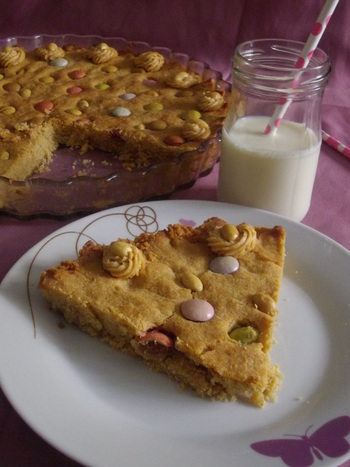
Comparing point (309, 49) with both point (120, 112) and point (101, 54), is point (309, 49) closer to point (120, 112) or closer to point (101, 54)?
point (120, 112)

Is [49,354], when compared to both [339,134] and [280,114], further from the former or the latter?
[339,134]

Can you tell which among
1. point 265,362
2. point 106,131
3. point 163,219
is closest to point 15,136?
point 106,131

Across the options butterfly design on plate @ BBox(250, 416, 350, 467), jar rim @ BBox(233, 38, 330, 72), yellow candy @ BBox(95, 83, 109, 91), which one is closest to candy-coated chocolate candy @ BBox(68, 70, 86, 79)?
yellow candy @ BBox(95, 83, 109, 91)

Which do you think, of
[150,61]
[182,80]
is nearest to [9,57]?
[150,61]

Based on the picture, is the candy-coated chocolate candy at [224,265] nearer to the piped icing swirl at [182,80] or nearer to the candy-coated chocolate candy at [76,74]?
the piped icing swirl at [182,80]

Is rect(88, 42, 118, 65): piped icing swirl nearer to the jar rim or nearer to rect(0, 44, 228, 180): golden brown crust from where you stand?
rect(0, 44, 228, 180): golden brown crust

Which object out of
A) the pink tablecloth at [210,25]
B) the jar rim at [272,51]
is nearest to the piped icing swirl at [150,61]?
the pink tablecloth at [210,25]
